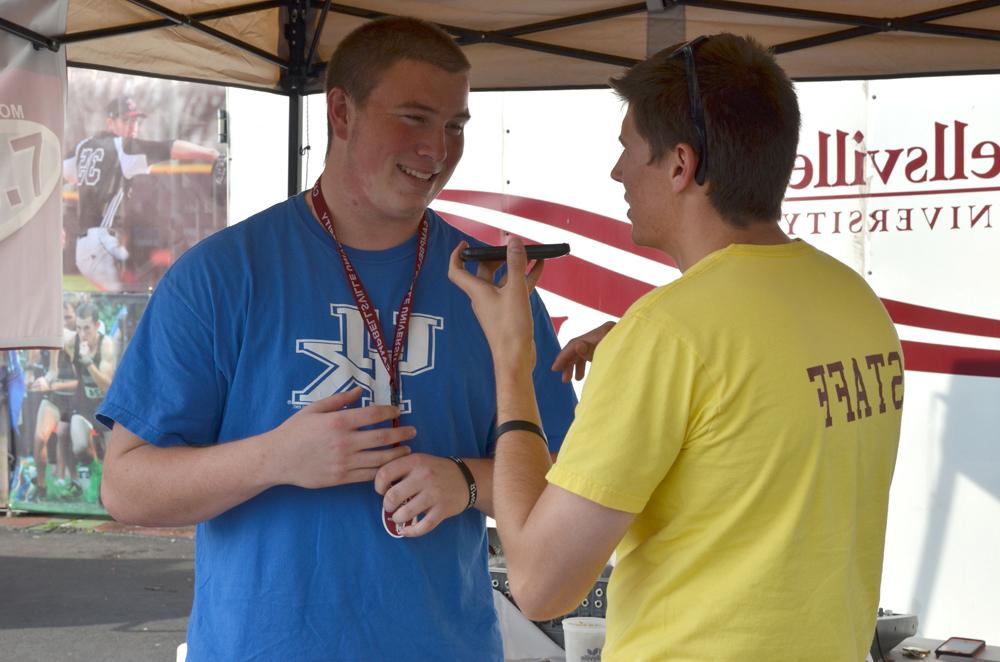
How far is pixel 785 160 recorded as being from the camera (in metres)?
1.30

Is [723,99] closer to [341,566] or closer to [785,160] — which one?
[785,160]

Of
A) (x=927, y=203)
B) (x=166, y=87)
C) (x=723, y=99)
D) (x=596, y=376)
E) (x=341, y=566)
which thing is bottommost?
(x=341, y=566)

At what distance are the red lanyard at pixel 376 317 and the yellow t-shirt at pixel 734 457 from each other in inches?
18.6

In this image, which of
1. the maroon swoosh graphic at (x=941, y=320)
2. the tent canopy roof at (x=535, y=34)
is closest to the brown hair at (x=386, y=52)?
the tent canopy roof at (x=535, y=34)

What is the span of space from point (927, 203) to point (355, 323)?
3.93 metres

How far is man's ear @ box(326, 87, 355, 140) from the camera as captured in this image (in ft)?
5.78

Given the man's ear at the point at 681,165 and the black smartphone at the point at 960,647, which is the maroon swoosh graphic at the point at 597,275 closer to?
the black smartphone at the point at 960,647

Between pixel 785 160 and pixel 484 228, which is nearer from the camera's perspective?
pixel 785 160

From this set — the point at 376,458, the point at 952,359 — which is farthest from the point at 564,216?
the point at 376,458

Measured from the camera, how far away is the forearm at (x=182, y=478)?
1.48 m

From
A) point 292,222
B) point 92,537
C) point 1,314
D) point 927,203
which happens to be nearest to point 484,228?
point 927,203

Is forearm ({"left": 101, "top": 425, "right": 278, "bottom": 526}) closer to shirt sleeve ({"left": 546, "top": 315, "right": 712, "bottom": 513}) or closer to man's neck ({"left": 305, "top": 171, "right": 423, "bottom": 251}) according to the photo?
man's neck ({"left": 305, "top": 171, "right": 423, "bottom": 251})

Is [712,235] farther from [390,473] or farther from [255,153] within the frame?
[255,153]

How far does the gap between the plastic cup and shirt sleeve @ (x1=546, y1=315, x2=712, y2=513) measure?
5.02 feet
